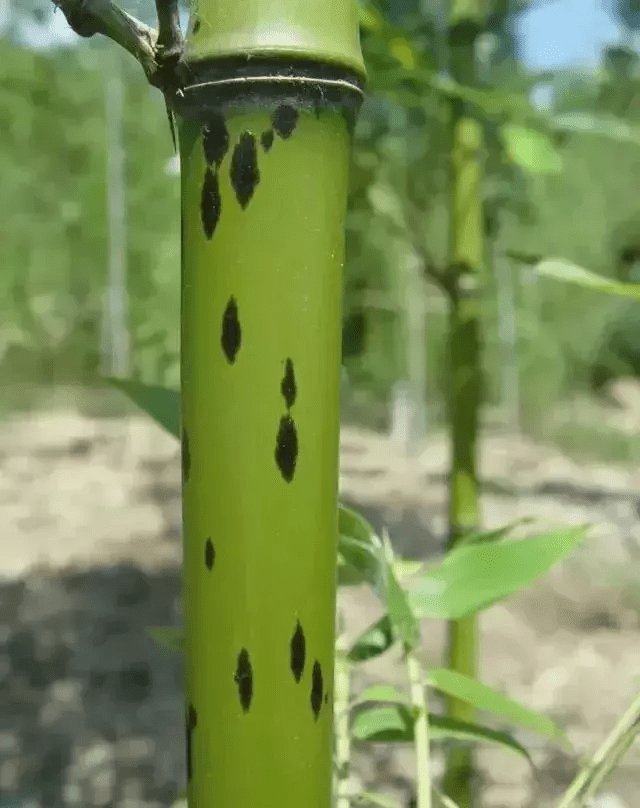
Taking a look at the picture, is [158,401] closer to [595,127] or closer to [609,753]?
[609,753]

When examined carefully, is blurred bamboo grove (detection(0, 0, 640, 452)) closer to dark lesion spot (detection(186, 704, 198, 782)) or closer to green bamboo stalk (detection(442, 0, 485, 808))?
green bamboo stalk (detection(442, 0, 485, 808))

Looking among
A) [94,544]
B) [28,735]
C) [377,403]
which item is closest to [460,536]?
[28,735]

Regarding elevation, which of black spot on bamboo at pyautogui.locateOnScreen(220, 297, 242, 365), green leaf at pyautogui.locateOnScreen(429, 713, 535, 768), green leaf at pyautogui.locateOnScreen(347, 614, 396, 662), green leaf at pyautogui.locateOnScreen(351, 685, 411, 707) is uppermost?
black spot on bamboo at pyautogui.locateOnScreen(220, 297, 242, 365)

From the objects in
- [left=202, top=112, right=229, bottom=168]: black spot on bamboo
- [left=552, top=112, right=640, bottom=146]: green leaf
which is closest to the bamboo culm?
[left=202, top=112, right=229, bottom=168]: black spot on bamboo

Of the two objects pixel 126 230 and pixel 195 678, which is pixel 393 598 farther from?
pixel 126 230

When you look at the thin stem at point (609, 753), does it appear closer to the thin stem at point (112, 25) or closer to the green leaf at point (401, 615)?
the green leaf at point (401, 615)

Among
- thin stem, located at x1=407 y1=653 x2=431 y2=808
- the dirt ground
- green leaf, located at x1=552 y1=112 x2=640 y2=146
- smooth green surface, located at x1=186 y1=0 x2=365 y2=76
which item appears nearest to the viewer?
smooth green surface, located at x1=186 y1=0 x2=365 y2=76

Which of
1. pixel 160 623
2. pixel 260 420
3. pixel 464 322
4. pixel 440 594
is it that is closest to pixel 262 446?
pixel 260 420
